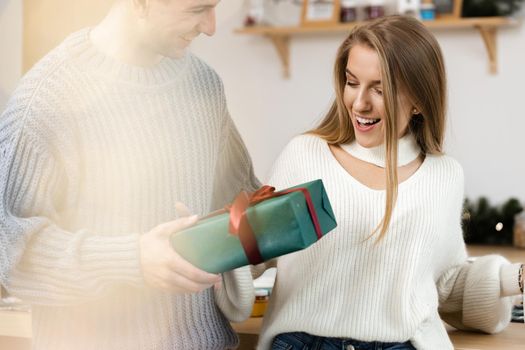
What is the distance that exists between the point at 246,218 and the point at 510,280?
41 centimetres

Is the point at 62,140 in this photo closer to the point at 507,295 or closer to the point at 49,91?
the point at 49,91

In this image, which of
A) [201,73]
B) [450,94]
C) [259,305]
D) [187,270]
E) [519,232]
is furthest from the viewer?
[450,94]

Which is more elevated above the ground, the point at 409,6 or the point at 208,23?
the point at 208,23

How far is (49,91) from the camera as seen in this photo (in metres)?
0.67

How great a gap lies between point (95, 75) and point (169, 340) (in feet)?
0.78

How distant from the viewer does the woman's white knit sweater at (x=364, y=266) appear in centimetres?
83

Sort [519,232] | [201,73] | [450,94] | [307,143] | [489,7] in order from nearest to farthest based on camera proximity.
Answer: [201,73], [307,143], [519,232], [489,7], [450,94]

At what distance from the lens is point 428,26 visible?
2393mm

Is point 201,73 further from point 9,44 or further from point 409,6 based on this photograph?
point 409,6

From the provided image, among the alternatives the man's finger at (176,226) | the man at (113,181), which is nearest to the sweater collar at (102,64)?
the man at (113,181)

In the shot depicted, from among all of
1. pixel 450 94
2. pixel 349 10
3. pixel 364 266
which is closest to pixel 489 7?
pixel 450 94

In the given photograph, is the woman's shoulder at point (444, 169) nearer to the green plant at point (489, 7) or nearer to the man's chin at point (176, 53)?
the man's chin at point (176, 53)

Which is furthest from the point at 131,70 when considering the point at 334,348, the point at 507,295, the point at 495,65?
the point at 495,65

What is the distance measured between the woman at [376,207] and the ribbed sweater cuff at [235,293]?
71 mm
